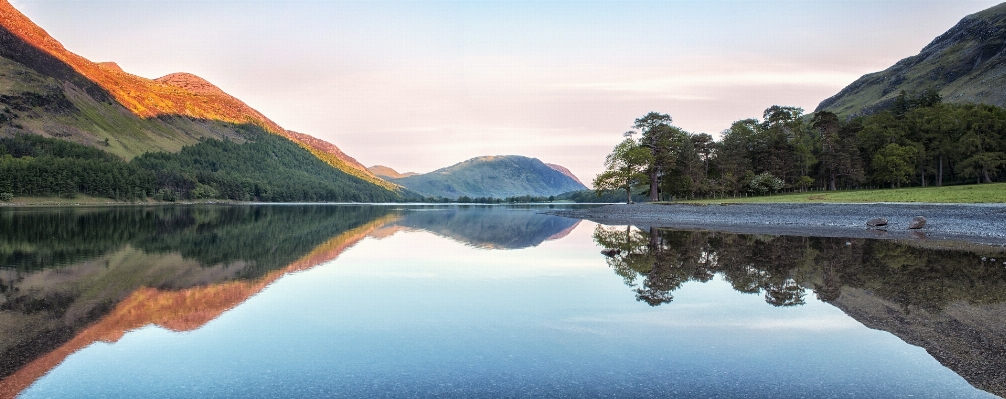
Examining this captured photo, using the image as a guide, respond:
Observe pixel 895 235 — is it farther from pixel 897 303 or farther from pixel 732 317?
pixel 732 317

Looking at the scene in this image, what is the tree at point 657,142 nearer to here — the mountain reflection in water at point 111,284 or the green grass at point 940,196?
→ the green grass at point 940,196

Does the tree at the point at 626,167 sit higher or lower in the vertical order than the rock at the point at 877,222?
higher

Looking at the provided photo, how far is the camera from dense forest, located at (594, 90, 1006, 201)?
3228 inches

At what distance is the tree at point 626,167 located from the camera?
99.3m

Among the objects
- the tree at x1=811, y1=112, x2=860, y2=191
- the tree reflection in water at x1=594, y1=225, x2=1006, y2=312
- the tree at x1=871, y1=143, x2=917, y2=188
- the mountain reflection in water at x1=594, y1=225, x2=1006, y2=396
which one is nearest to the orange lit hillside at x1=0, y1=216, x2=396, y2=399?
the mountain reflection in water at x1=594, y1=225, x2=1006, y2=396

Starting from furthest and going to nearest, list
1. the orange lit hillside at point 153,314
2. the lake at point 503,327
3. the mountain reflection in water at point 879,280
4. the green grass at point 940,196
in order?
1. the green grass at point 940,196
2. the mountain reflection in water at point 879,280
3. the orange lit hillside at point 153,314
4. the lake at point 503,327

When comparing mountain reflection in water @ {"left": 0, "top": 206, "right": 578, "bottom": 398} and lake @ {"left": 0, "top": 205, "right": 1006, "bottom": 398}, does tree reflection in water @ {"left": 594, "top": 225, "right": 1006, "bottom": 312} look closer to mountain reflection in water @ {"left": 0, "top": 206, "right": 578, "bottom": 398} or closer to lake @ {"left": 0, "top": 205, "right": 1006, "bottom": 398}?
lake @ {"left": 0, "top": 205, "right": 1006, "bottom": 398}

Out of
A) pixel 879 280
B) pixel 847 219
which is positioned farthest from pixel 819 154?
pixel 879 280

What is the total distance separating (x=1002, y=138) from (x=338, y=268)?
95566mm

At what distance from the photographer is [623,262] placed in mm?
30281

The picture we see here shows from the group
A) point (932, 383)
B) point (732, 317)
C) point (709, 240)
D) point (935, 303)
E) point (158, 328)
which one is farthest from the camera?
point (709, 240)

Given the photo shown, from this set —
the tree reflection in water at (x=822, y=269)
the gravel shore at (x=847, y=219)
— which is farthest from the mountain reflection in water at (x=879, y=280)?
the gravel shore at (x=847, y=219)

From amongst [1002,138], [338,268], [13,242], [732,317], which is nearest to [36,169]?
[13,242]

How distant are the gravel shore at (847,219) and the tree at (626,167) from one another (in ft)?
71.4
